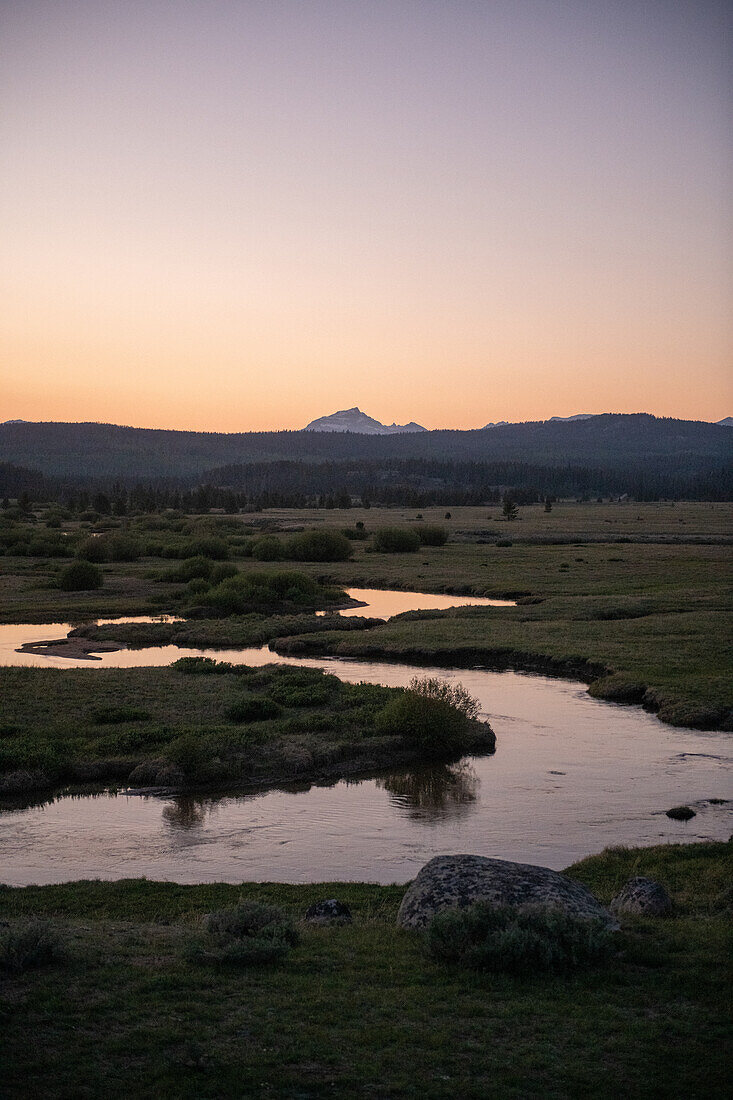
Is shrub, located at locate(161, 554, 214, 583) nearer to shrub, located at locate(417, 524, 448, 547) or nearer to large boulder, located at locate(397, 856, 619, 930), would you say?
shrub, located at locate(417, 524, 448, 547)

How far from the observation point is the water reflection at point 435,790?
18.4 metres

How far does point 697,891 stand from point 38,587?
45.7m

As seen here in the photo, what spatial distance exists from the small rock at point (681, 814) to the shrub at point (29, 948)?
12010 millimetres

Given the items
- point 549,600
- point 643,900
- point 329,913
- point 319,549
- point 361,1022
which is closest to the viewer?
point 361,1022

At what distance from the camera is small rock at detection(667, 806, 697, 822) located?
17547 millimetres

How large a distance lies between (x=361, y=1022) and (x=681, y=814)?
11.3 metres

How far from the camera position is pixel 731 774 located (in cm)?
2028

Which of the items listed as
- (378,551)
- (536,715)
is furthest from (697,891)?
(378,551)

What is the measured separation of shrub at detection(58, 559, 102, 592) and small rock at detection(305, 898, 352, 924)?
42664 mm

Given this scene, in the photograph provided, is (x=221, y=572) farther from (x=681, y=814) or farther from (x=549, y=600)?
(x=681, y=814)

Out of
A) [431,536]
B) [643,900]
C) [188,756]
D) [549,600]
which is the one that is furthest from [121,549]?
[643,900]

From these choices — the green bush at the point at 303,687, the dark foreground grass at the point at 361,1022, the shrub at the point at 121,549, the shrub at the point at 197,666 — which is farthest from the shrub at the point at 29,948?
the shrub at the point at 121,549

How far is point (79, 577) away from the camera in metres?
51.8

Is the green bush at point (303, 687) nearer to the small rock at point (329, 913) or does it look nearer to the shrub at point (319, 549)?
the small rock at point (329, 913)
